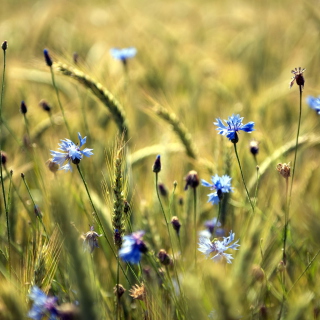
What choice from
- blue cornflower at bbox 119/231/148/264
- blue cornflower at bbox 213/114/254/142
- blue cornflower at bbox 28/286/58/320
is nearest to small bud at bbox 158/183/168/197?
blue cornflower at bbox 213/114/254/142

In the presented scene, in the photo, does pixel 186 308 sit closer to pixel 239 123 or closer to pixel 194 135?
pixel 239 123

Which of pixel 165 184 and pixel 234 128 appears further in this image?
pixel 165 184

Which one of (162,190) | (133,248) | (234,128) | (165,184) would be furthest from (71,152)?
(165,184)

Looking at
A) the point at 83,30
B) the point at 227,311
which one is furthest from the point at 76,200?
the point at 83,30

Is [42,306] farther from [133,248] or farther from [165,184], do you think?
[165,184]

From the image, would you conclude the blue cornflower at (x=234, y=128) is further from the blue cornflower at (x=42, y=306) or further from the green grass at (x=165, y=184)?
the blue cornflower at (x=42, y=306)

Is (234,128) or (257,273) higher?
(234,128)
